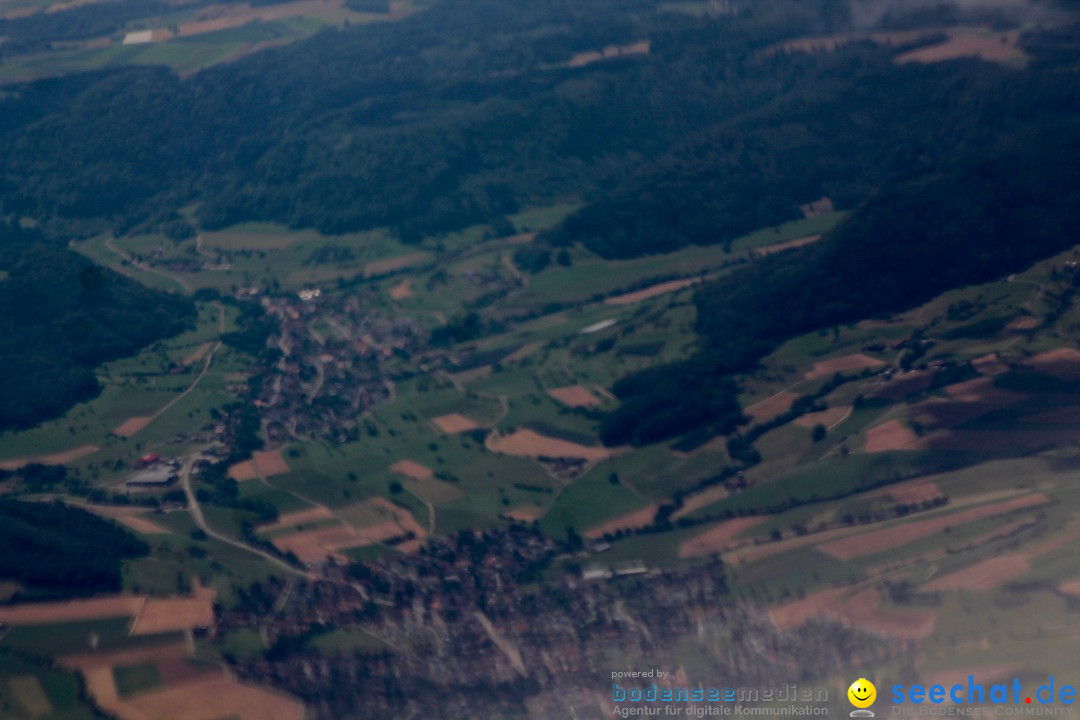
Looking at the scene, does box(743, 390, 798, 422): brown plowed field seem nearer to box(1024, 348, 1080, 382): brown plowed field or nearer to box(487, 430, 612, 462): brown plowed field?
box(487, 430, 612, 462): brown plowed field

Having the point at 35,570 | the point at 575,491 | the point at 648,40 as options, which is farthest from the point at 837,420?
the point at 648,40

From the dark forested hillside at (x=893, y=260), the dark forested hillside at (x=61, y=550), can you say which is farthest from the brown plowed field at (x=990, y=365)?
the dark forested hillside at (x=61, y=550)

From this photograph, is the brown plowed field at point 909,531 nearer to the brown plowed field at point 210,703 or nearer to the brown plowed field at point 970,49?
the brown plowed field at point 210,703

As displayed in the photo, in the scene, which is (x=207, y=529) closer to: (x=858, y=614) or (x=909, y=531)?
(x=858, y=614)

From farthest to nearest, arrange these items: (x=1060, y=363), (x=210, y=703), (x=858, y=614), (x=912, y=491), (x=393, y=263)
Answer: (x=393, y=263), (x=1060, y=363), (x=912, y=491), (x=858, y=614), (x=210, y=703)

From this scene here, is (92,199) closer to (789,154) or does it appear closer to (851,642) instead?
(789,154)

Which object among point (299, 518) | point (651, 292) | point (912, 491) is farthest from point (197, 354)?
point (912, 491)
